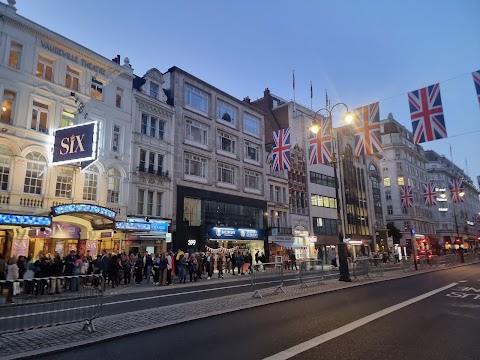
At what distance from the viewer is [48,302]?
272 inches

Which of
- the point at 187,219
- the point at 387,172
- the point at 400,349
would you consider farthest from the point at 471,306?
the point at 387,172

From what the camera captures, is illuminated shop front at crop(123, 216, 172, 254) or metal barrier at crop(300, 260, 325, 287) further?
illuminated shop front at crop(123, 216, 172, 254)

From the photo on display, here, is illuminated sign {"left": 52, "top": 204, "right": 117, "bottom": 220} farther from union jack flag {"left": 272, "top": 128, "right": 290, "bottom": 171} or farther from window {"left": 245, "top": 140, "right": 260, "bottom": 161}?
window {"left": 245, "top": 140, "right": 260, "bottom": 161}

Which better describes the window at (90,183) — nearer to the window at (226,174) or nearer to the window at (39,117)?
the window at (39,117)

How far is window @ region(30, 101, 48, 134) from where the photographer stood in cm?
2197

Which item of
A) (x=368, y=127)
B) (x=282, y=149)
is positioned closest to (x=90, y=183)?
(x=282, y=149)

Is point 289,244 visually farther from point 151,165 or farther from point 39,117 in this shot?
point 39,117

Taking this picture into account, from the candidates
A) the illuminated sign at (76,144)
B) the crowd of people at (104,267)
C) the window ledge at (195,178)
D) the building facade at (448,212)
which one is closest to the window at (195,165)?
the window ledge at (195,178)

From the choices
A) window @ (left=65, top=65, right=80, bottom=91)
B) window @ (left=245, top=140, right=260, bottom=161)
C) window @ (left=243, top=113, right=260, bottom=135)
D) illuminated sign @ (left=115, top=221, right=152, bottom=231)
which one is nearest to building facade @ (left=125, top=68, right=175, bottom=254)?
illuminated sign @ (left=115, top=221, right=152, bottom=231)

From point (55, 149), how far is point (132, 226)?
7.03 metres

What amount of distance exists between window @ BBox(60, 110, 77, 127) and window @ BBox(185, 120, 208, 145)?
10.9m

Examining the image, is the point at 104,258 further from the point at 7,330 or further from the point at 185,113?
the point at 185,113

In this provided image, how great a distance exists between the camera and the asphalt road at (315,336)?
19.6 ft

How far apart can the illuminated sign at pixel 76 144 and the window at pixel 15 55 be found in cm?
506
